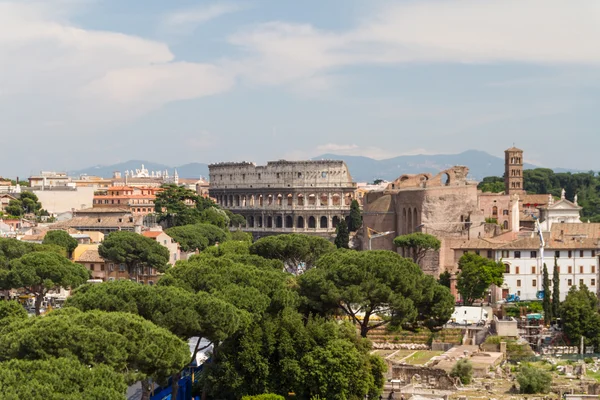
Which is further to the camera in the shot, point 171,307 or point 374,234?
point 374,234

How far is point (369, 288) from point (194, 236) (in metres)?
34.4

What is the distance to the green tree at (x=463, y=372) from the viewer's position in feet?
136

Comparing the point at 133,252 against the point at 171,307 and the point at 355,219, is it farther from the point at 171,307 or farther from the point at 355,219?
the point at 355,219

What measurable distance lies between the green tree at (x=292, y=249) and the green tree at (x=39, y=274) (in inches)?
458

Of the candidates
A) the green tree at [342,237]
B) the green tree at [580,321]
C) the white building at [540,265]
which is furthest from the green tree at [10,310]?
the green tree at [342,237]

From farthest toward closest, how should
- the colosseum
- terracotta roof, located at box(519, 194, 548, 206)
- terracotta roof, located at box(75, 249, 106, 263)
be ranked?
the colosseum
terracotta roof, located at box(519, 194, 548, 206)
terracotta roof, located at box(75, 249, 106, 263)

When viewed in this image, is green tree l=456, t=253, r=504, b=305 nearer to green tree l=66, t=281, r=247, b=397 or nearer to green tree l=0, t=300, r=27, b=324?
green tree l=66, t=281, r=247, b=397

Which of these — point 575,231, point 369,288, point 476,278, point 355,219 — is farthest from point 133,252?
point 355,219

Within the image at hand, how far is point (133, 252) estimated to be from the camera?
6406 cm

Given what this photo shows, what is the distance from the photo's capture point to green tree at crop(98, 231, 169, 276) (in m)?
63.4

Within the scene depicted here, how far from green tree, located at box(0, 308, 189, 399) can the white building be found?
3745 centimetres

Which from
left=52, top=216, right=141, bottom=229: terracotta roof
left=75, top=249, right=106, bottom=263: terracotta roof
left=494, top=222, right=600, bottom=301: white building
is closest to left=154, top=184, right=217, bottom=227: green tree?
left=52, top=216, right=141, bottom=229: terracotta roof

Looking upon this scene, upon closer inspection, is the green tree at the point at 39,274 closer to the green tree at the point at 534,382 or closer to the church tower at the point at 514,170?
the green tree at the point at 534,382

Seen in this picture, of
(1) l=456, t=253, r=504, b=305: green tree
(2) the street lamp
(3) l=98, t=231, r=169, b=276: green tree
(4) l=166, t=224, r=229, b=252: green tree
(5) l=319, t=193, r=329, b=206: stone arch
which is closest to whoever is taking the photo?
(1) l=456, t=253, r=504, b=305: green tree
